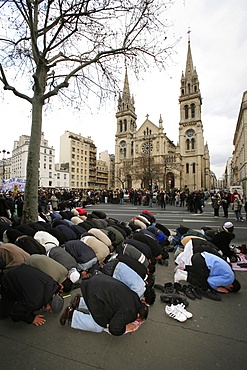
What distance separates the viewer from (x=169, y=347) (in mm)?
2348

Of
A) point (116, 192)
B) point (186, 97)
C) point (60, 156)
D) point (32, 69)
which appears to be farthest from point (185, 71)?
point (32, 69)

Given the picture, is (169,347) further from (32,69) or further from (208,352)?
(32,69)

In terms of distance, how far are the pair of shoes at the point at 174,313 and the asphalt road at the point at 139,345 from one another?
60mm

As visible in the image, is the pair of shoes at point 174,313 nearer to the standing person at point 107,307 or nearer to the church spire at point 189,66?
the standing person at point 107,307

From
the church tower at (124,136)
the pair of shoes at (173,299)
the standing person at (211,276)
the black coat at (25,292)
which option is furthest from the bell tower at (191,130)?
the black coat at (25,292)

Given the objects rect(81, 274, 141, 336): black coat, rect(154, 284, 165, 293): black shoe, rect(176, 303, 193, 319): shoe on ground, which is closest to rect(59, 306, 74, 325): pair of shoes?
rect(81, 274, 141, 336): black coat

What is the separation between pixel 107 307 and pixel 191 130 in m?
66.2

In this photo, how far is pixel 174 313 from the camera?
296cm

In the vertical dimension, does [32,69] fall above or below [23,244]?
above

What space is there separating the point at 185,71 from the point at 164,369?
256ft

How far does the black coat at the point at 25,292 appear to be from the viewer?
2658mm

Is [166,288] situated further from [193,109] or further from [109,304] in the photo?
[193,109]

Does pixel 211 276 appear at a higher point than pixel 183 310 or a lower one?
higher

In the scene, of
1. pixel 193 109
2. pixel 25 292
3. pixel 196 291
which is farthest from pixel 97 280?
pixel 193 109
